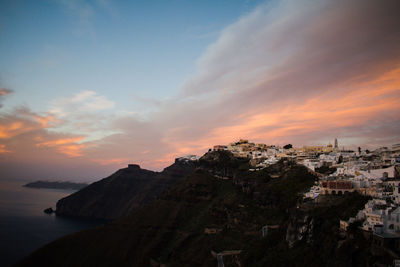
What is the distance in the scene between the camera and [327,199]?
1631 inches

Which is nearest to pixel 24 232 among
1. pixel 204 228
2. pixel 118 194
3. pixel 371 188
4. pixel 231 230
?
pixel 204 228

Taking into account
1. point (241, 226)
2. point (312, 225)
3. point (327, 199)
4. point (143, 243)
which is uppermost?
point (327, 199)

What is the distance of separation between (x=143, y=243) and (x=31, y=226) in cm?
6646

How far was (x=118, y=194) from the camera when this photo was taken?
17838 centimetres

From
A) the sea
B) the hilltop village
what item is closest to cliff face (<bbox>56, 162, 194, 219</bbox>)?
the sea

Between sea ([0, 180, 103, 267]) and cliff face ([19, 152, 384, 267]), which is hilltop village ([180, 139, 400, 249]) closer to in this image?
cliff face ([19, 152, 384, 267])

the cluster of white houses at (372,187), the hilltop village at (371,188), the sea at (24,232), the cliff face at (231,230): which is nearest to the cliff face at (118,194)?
the sea at (24,232)

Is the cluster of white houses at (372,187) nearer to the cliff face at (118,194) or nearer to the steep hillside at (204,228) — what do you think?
the steep hillside at (204,228)

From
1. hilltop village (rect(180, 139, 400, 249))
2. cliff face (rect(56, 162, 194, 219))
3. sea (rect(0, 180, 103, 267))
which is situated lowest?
sea (rect(0, 180, 103, 267))

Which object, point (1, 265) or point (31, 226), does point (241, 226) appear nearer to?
point (1, 265)

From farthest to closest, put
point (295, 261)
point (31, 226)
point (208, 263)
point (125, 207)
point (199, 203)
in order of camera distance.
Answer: point (125, 207), point (31, 226), point (199, 203), point (208, 263), point (295, 261)

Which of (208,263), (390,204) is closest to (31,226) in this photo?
(208,263)

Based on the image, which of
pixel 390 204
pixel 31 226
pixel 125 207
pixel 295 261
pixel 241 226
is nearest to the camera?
pixel 390 204

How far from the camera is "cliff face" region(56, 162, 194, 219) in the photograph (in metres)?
161
